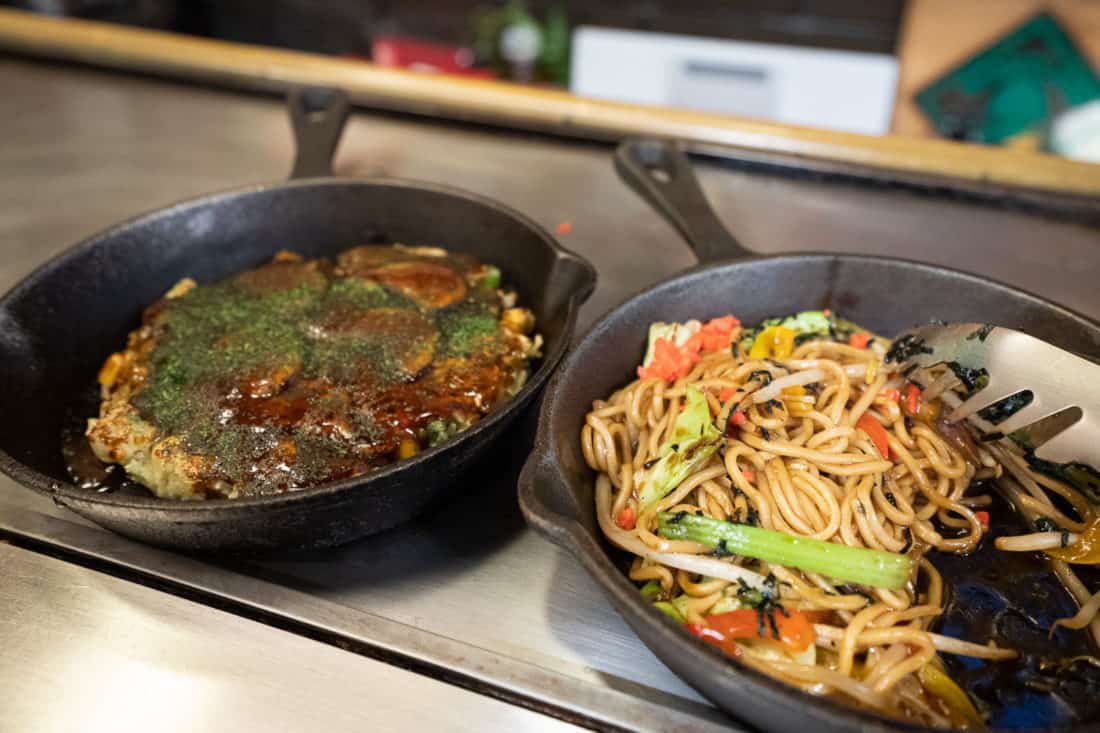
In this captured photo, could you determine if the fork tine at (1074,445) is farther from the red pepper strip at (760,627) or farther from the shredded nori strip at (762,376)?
the red pepper strip at (760,627)

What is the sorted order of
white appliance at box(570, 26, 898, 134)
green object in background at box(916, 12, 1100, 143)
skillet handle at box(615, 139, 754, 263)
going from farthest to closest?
white appliance at box(570, 26, 898, 134) → green object in background at box(916, 12, 1100, 143) → skillet handle at box(615, 139, 754, 263)

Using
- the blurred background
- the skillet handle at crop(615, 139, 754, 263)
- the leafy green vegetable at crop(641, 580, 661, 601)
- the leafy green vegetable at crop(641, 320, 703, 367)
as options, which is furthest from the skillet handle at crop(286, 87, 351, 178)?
the blurred background

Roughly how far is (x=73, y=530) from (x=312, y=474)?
58 cm

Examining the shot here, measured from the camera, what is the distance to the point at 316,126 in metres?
2.64

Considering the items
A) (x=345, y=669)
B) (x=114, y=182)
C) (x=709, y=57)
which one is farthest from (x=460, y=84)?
(x=709, y=57)

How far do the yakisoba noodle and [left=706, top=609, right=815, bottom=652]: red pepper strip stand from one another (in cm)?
1

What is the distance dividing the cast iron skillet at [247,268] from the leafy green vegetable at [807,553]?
46 cm

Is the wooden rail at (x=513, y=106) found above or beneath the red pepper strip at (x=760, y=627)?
above

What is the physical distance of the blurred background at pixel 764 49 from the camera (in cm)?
520

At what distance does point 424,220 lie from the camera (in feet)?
7.95

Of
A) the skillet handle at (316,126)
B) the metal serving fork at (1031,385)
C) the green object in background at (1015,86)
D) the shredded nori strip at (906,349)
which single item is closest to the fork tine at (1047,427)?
the metal serving fork at (1031,385)

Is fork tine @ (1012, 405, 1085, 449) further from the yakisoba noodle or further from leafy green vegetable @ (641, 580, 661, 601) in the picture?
leafy green vegetable @ (641, 580, 661, 601)

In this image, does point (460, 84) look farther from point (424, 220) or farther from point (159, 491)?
point (159, 491)

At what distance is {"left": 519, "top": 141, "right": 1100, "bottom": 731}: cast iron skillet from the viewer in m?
1.33
